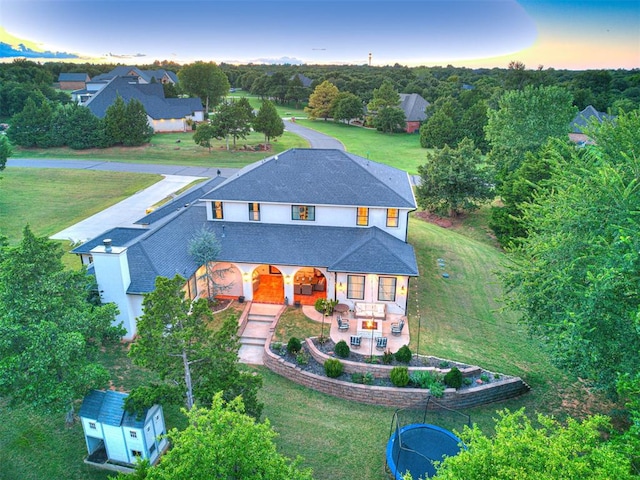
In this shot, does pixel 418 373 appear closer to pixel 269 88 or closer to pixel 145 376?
pixel 145 376

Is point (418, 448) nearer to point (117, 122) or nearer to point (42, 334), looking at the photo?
point (42, 334)

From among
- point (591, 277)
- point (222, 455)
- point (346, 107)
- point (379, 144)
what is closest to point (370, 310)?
point (591, 277)

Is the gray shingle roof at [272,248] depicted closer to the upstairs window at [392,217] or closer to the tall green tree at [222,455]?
the upstairs window at [392,217]

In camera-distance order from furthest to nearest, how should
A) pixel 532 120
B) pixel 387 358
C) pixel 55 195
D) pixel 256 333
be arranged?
pixel 532 120 < pixel 55 195 < pixel 256 333 < pixel 387 358

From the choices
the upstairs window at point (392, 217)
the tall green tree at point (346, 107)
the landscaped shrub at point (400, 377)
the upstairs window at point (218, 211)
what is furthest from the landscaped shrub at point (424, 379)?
the tall green tree at point (346, 107)

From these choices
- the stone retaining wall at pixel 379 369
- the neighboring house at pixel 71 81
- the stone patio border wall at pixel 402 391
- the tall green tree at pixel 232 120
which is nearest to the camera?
the stone patio border wall at pixel 402 391

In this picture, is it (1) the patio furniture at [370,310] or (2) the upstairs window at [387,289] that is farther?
(2) the upstairs window at [387,289]
